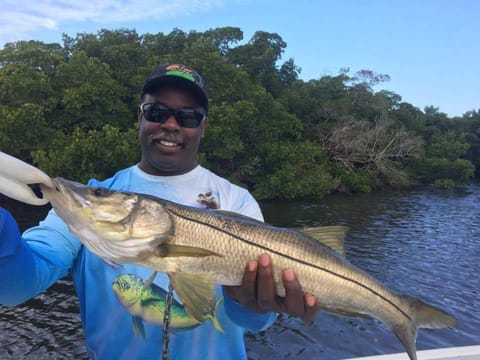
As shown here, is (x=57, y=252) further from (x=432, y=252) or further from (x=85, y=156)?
(x=85, y=156)

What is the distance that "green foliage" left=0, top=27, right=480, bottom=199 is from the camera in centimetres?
2138

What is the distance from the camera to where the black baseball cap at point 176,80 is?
264 centimetres

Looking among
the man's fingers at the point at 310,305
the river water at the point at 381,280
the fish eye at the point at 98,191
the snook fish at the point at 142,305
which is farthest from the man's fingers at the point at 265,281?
the river water at the point at 381,280

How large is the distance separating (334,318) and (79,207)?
915 centimetres

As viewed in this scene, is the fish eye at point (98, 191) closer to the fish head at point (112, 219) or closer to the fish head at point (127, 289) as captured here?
the fish head at point (112, 219)

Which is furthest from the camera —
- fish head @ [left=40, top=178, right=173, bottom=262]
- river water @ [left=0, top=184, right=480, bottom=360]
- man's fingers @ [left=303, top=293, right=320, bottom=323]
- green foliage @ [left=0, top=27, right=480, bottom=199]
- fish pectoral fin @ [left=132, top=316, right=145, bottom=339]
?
green foliage @ [left=0, top=27, right=480, bottom=199]

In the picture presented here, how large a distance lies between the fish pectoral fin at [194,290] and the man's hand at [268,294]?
0.64ft

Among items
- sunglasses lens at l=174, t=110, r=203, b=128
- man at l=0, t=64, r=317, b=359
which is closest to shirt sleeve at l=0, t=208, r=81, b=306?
man at l=0, t=64, r=317, b=359

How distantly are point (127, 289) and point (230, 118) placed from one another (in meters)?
23.9

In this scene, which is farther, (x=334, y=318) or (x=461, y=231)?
(x=461, y=231)

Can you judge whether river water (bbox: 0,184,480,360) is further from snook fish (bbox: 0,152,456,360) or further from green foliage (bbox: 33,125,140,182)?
snook fish (bbox: 0,152,456,360)

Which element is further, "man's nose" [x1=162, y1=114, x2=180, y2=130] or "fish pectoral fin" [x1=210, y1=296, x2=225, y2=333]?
"man's nose" [x1=162, y1=114, x2=180, y2=130]

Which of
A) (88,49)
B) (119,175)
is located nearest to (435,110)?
(88,49)

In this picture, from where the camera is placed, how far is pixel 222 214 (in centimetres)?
215
